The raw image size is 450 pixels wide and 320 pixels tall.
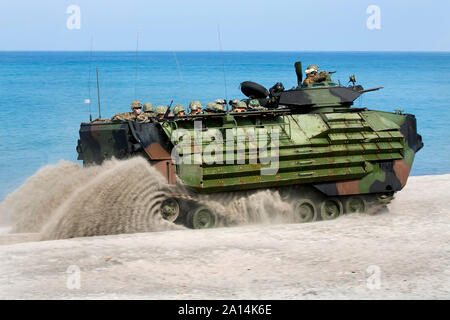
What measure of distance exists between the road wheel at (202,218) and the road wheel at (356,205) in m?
3.20

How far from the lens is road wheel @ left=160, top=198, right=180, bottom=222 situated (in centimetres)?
1377

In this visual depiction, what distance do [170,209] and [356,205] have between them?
14.1 ft

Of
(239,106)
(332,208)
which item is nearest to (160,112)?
(239,106)

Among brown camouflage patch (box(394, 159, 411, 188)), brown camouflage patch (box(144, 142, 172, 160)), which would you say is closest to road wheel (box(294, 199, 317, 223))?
brown camouflage patch (box(394, 159, 411, 188))

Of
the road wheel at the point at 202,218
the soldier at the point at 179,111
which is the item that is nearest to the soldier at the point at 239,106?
the soldier at the point at 179,111

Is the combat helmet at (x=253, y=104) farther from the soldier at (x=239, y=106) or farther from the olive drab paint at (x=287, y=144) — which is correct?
the soldier at (x=239, y=106)

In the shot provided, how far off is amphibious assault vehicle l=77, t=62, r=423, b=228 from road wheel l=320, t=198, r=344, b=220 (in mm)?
22

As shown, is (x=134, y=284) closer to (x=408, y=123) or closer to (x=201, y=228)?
(x=201, y=228)

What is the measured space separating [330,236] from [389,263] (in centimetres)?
198

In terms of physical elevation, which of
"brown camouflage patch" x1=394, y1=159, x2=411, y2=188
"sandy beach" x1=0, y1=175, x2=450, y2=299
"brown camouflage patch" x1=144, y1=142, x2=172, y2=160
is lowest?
"sandy beach" x1=0, y1=175, x2=450, y2=299

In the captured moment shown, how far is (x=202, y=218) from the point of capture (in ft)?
46.1

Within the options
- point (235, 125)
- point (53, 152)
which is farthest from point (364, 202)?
point (53, 152)

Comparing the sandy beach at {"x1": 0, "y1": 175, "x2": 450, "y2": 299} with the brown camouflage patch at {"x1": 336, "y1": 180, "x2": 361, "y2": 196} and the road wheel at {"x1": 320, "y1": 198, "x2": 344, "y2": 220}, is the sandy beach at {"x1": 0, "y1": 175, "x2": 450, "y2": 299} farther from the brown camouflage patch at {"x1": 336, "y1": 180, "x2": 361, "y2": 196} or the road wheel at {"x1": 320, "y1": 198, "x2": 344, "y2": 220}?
the brown camouflage patch at {"x1": 336, "y1": 180, "x2": 361, "y2": 196}

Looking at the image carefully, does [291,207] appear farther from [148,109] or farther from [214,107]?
[148,109]
